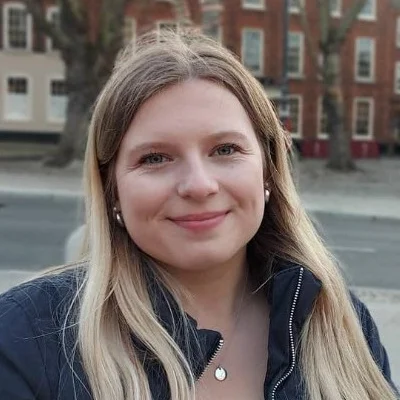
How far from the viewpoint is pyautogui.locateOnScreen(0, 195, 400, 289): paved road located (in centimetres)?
878

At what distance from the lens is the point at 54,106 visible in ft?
117

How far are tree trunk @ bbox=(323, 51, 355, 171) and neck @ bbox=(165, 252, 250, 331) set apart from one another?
22870 mm

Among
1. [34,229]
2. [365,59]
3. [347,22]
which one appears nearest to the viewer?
[34,229]

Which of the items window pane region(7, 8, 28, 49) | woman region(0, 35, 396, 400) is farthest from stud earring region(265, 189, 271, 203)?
window pane region(7, 8, 28, 49)

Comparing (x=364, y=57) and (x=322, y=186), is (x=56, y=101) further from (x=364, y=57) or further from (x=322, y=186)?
(x=322, y=186)

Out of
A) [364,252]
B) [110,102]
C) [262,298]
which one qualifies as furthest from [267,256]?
[364,252]

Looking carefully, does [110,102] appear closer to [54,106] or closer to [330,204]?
[330,204]

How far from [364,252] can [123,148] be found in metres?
9.48

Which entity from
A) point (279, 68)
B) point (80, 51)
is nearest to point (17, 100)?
point (279, 68)

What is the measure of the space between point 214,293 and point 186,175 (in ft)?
1.05

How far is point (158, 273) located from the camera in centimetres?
159

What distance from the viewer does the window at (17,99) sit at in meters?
35.1

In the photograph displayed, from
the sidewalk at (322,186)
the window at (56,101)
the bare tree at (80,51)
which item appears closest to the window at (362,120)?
the sidewalk at (322,186)

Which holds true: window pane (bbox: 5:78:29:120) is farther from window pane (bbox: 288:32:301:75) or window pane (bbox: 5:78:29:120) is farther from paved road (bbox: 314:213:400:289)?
paved road (bbox: 314:213:400:289)
